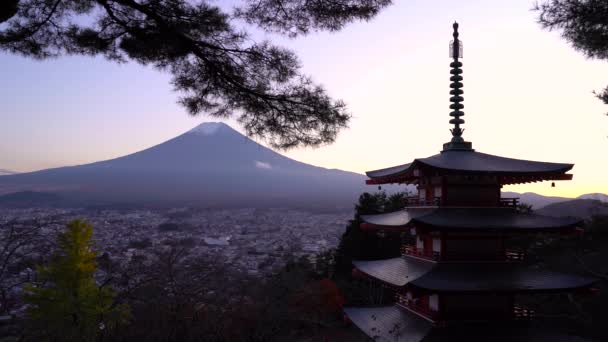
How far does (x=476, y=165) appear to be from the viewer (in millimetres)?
10281

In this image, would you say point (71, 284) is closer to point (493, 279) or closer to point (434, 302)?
point (434, 302)

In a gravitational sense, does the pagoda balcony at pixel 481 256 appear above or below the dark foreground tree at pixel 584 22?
below

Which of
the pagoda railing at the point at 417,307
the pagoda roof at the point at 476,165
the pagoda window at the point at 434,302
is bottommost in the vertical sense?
the pagoda railing at the point at 417,307

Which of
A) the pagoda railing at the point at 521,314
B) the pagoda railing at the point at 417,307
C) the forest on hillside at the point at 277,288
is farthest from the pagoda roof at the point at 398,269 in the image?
the forest on hillside at the point at 277,288

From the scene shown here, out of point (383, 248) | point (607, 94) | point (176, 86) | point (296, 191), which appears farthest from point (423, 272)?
point (296, 191)

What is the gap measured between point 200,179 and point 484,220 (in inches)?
5550

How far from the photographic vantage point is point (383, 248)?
2294 cm

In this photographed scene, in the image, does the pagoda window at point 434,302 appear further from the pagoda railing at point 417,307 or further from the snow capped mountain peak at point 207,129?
the snow capped mountain peak at point 207,129

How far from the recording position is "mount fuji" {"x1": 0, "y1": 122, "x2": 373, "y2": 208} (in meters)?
122

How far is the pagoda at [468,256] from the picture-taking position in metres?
9.51

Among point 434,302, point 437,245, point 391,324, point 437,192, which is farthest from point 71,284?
point 437,192

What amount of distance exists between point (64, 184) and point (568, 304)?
142 meters

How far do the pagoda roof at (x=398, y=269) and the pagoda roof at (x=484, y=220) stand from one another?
95cm

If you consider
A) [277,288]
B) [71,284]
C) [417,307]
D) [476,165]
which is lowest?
[71,284]
